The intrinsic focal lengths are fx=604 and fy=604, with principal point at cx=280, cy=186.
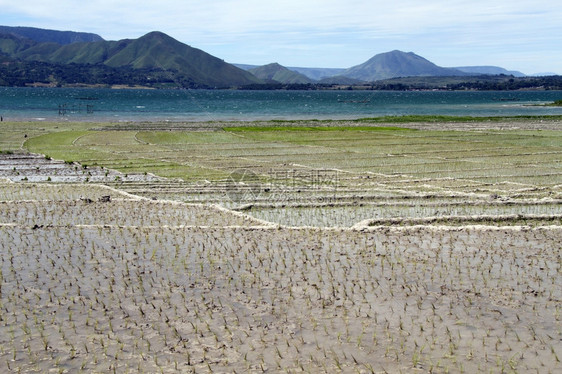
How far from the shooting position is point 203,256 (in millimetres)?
12211

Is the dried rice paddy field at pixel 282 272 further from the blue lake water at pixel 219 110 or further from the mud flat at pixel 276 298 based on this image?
the blue lake water at pixel 219 110

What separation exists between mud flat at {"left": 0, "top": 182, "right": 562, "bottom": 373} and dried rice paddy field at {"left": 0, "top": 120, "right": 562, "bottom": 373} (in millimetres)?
35

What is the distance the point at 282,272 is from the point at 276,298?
1331 mm

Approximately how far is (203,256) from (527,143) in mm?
30048

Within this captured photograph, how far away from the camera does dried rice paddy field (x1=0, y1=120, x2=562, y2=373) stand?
26.3ft

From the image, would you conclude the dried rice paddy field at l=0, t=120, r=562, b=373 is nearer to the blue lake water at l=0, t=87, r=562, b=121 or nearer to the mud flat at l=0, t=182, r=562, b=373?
the mud flat at l=0, t=182, r=562, b=373

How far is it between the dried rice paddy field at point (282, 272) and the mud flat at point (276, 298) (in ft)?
0.12

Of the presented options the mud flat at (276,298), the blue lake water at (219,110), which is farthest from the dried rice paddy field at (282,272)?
the blue lake water at (219,110)

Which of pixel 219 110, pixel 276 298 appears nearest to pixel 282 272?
pixel 276 298

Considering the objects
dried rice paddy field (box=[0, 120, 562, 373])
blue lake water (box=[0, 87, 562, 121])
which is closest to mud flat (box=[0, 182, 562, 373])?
dried rice paddy field (box=[0, 120, 562, 373])

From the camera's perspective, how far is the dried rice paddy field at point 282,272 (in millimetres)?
8031

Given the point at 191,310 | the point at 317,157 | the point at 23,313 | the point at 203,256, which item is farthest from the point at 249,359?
the point at 317,157

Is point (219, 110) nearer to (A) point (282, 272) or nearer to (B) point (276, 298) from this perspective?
(A) point (282, 272)

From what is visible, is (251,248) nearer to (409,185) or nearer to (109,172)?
(409,185)
